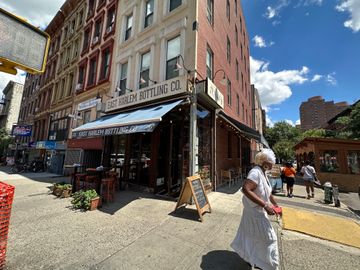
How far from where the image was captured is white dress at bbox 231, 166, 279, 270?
2574mm

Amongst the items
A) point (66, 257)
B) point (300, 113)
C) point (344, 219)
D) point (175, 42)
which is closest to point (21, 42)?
point (66, 257)

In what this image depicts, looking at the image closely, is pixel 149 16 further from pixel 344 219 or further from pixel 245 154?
pixel 245 154

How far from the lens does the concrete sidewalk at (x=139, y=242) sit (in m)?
3.05

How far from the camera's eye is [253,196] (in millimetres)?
2543

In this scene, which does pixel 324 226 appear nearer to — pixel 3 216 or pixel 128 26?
pixel 3 216

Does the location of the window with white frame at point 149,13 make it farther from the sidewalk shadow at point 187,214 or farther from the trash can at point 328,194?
the trash can at point 328,194

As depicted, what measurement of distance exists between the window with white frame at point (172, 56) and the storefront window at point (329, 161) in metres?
12.9

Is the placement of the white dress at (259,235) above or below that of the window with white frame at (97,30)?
below

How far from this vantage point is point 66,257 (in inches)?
124

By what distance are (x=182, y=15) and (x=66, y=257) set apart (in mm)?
9479

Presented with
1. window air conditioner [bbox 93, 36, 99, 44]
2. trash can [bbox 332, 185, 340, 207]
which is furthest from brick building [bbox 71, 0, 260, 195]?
trash can [bbox 332, 185, 340, 207]

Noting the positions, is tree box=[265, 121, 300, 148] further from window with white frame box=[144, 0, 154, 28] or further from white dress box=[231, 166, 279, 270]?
white dress box=[231, 166, 279, 270]

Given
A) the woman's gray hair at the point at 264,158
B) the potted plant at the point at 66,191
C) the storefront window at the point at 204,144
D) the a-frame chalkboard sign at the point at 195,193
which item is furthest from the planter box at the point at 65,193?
the woman's gray hair at the point at 264,158

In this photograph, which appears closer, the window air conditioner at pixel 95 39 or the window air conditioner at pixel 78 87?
the window air conditioner at pixel 95 39
